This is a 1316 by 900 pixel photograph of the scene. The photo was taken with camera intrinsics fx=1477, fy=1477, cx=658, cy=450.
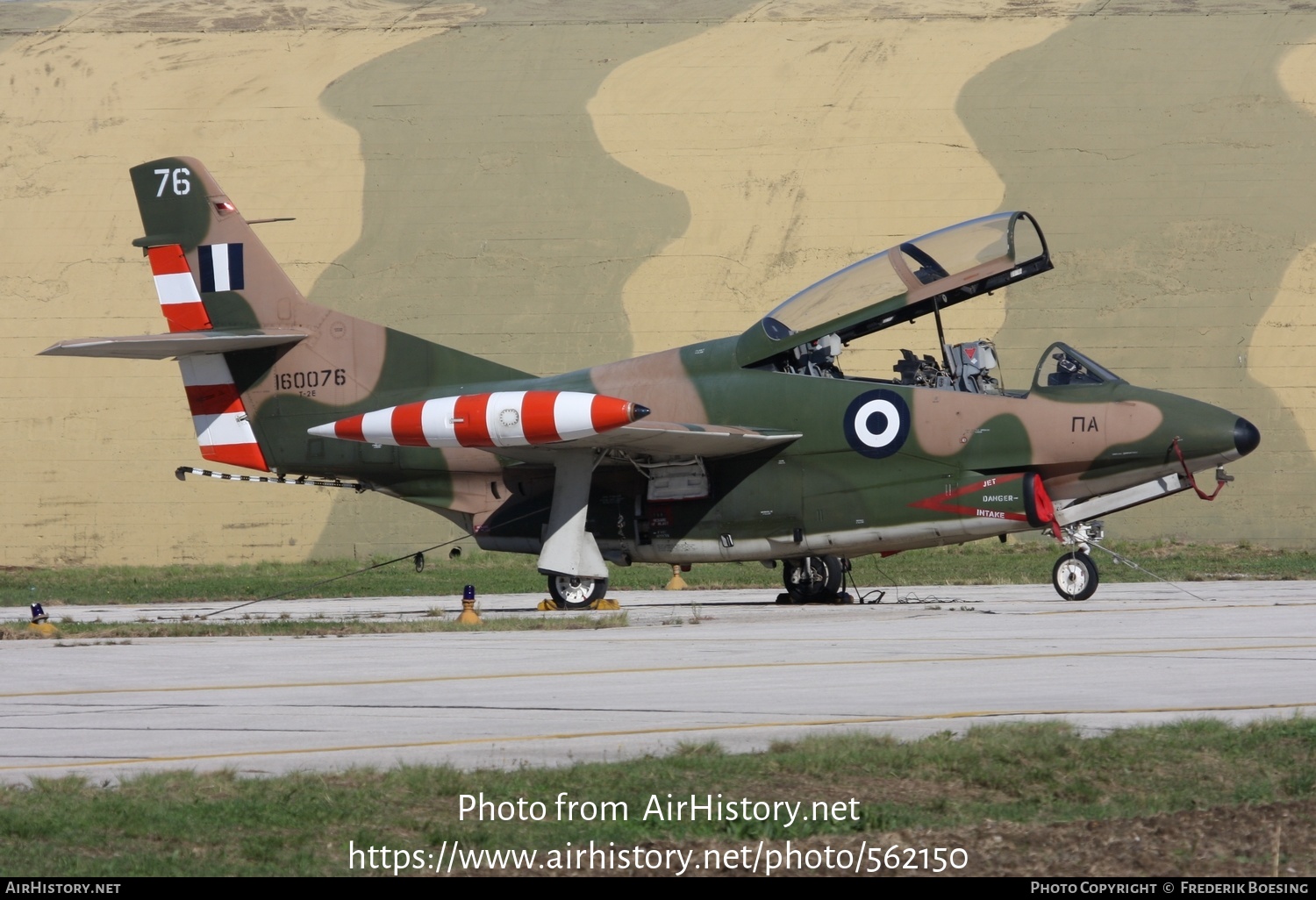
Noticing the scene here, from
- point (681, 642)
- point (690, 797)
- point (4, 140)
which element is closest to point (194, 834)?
point (690, 797)

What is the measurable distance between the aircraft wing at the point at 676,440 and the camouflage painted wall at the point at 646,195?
9.93 meters

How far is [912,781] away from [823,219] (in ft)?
68.9

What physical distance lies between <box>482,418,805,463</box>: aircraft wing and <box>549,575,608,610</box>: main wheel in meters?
1.30

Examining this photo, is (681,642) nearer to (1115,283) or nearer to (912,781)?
(912,781)

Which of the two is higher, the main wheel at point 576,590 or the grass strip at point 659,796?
the main wheel at point 576,590

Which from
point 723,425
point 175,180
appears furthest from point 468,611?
point 175,180

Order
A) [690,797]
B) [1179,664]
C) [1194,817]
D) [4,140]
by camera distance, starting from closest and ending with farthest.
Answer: [1194,817] < [690,797] < [1179,664] < [4,140]

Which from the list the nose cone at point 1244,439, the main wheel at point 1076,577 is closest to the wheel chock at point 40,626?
the main wheel at point 1076,577

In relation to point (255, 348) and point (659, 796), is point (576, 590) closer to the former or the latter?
point (255, 348)

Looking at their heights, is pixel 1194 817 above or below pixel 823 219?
below

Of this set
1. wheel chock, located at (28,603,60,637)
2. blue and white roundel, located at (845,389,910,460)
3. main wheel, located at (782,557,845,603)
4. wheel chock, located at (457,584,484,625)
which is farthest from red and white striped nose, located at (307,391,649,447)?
main wheel, located at (782,557,845,603)

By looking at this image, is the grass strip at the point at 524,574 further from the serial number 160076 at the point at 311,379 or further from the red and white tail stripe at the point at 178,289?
the red and white tail stripe at the point at 178,289

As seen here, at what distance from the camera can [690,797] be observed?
5.73 m

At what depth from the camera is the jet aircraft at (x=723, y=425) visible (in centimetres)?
1424
